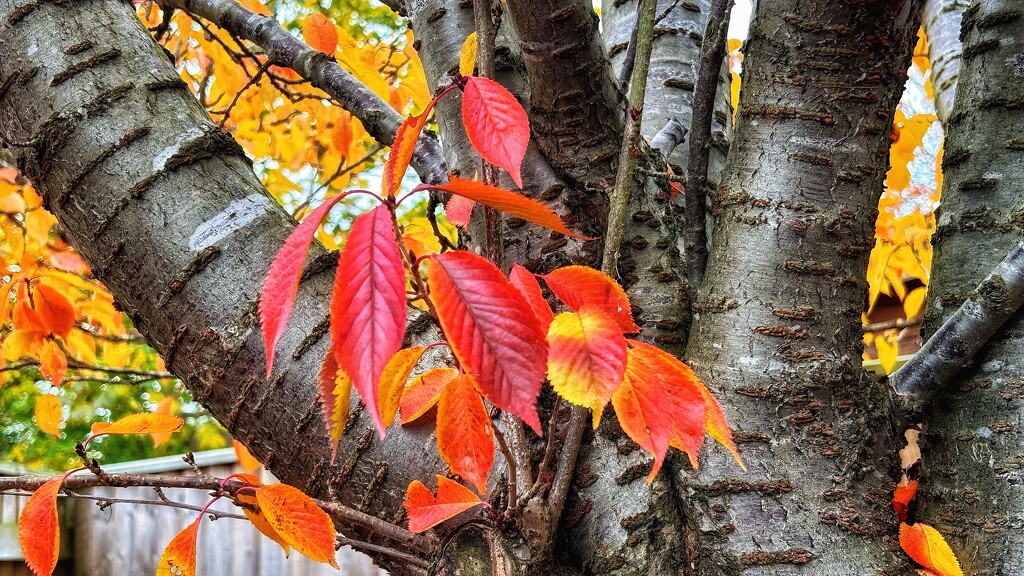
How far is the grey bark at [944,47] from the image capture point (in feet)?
3.99

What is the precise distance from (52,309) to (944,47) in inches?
60.3

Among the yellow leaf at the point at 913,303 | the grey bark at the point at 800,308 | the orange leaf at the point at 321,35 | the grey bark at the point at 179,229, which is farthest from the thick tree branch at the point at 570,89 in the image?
the yellow leaf at the point at 913,303

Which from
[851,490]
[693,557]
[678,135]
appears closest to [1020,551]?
[851,490]

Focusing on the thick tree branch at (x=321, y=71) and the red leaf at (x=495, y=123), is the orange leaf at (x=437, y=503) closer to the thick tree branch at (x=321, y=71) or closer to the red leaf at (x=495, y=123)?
the red leaf at (x=495, y=123)

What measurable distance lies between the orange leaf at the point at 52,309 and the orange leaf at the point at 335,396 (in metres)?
0.83

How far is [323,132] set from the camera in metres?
2.35

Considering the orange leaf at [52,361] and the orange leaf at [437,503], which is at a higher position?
the orange leaf at [52,361]

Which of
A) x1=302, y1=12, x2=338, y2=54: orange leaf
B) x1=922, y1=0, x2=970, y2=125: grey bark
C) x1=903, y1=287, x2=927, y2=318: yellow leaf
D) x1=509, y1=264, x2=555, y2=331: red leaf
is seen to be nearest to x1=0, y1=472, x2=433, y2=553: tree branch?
x1=509, y1=264, x2=555, y2=331: red leaf

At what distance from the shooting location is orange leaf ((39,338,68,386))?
1.21m

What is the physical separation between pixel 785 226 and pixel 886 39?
20 centimetres

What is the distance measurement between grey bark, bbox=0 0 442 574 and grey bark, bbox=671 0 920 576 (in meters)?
0.28

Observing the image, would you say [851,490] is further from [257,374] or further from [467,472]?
[257,374]

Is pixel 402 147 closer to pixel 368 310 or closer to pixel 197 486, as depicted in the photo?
pixel 368 310

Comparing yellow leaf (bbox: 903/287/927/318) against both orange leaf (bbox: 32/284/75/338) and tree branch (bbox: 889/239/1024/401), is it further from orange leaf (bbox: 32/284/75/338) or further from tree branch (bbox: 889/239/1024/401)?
orange leaf (bbox: 32/284/75/338)
